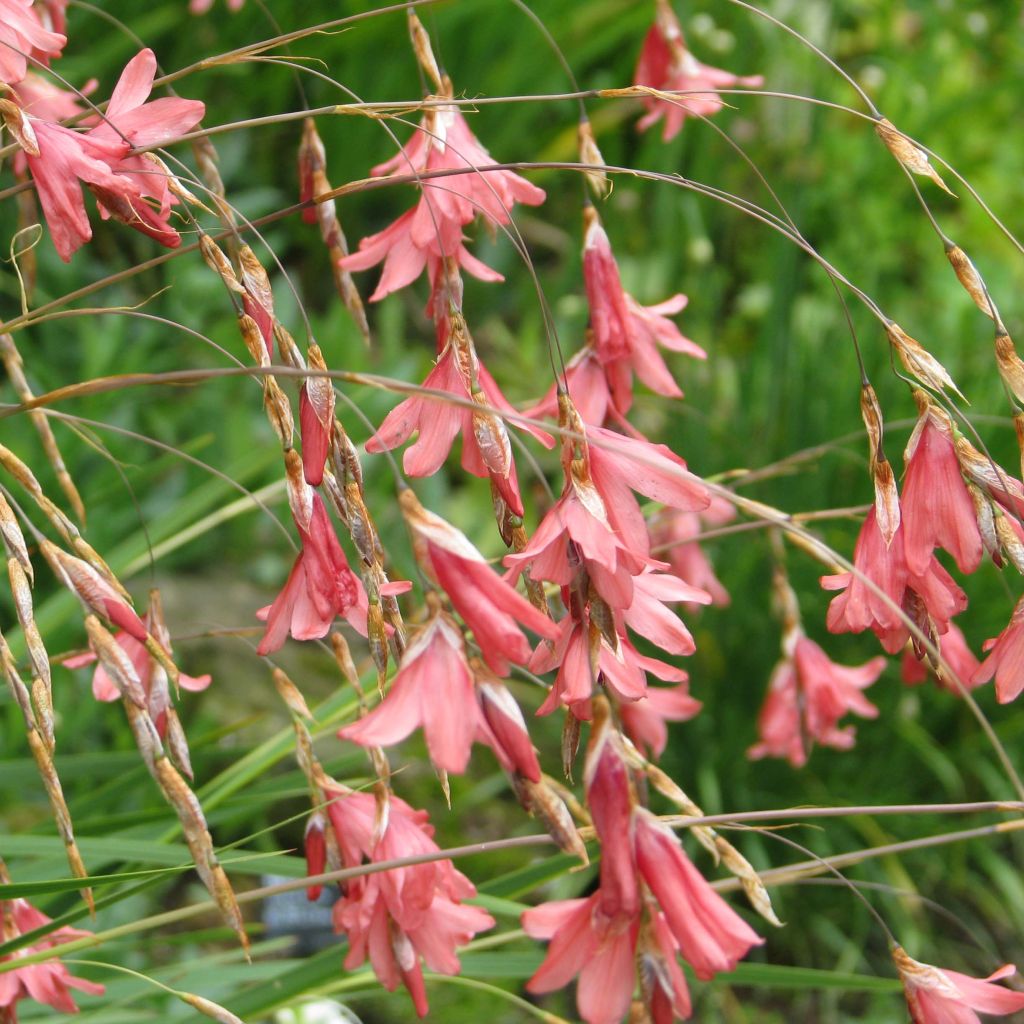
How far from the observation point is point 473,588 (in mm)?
615

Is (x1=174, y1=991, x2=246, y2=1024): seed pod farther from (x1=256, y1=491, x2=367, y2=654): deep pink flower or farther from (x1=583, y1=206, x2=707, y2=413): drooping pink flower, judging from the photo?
(x1=583, y1=206, x2=707, y2=413): drooping pink flower

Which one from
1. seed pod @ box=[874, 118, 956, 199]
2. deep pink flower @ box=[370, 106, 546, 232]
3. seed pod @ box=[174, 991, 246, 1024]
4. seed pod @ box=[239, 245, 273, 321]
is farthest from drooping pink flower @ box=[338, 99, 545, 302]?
→ seed pod @ box=[174, 991, 246, 1024]

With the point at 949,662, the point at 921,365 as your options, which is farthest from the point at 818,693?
the point at 921,365

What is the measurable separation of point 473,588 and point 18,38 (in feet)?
1.58

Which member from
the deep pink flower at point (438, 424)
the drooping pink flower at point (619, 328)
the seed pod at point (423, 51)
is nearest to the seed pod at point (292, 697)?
the deep pink flower at point (438, 424)

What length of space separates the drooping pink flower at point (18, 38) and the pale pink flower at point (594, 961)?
60 cm

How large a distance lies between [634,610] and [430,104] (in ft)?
1.04

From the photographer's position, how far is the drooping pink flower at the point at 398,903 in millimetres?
786

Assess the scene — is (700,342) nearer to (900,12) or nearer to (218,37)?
(218,37)

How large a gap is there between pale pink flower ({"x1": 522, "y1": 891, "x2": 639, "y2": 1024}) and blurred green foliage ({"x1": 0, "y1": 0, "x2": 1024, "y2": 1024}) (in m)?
0.41

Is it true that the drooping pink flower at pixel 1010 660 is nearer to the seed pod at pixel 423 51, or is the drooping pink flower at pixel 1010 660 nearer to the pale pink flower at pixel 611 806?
the pale pink flower at pixel 611 806

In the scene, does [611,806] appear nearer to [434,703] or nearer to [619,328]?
[434,703]

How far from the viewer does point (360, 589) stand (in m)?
0.76

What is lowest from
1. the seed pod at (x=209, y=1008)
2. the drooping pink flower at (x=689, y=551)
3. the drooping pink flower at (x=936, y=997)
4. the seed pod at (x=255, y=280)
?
the drooping pink flower at (x=689, y=551)
